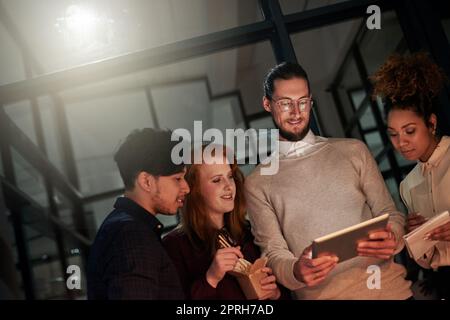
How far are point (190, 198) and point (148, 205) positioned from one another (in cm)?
23

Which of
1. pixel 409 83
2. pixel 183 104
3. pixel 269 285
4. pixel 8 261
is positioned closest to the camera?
pixel 269 285

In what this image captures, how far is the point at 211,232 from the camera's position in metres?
1.62

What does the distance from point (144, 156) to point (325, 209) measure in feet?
2.16

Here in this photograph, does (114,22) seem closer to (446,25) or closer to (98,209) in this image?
(98,209)

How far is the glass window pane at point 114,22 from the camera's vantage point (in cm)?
242

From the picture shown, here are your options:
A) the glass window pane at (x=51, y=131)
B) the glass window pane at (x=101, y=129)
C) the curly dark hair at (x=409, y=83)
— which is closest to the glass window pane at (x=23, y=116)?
the glass window pane at (x=51, y=131)

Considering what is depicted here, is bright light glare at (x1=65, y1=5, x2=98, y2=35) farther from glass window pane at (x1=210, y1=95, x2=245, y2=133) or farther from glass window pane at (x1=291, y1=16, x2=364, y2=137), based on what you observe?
glass window pane at (x1=291, y1=16, x2=364, y2=137)

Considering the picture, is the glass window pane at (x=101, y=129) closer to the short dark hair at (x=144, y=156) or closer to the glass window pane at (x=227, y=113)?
the glass window pane at (x=227, y=113)

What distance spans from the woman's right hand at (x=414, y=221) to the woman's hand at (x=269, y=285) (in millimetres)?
512

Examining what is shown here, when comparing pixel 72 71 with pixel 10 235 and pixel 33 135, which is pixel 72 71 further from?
pixel 33 135

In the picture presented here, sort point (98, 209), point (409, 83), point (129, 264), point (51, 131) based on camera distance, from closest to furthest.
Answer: point (129, 264), point (409, 83), point (51, 131), point (98, 209)

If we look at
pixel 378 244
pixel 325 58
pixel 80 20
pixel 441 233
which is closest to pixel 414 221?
pixel 441 233

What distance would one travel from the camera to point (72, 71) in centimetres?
213
